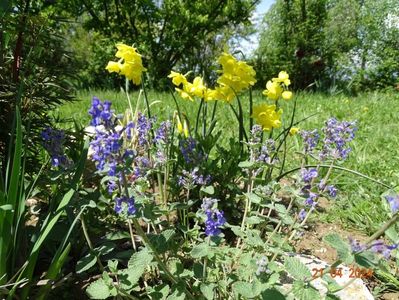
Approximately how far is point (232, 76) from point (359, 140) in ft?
7.00

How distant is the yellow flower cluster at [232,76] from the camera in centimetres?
182

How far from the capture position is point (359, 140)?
3598 millimetres

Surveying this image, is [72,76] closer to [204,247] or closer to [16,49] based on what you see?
[16,49]

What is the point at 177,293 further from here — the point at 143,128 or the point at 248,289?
the point at 143,128

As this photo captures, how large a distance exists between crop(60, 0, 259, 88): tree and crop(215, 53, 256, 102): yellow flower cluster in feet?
23.0

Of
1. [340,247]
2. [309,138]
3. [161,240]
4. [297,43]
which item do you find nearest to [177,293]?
[161,240]

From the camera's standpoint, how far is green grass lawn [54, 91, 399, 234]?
2.31 metres

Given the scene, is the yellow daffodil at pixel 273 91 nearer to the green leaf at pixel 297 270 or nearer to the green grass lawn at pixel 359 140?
the green grass lawn at pixel 359 140

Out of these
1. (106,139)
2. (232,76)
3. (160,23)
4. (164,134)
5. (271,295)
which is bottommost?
(271,295)

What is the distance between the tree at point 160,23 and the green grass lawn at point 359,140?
355 centimetres

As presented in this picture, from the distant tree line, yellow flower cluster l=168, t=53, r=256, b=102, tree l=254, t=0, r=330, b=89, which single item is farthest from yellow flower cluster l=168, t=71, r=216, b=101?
the distant tree line

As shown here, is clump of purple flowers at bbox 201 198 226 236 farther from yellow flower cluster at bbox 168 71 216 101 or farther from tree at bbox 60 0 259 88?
tree at bbox 60 0 259 88

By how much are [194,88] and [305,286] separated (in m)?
1.02

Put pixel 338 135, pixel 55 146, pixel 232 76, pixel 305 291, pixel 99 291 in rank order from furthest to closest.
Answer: pixel 232 76, pixel 338 135, pixel 55 146, pixel 99 291, pixel 305 291
